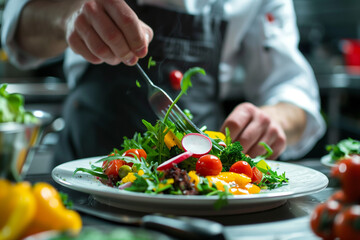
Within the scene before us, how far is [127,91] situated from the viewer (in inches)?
62.2

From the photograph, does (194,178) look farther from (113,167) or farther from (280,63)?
(280,63)

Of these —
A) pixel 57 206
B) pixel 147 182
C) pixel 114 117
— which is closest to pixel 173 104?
pixel 147 182

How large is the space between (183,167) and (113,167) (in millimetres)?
155

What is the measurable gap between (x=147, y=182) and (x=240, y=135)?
1.87 feet

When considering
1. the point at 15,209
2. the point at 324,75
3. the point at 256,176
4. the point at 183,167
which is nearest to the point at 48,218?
the point at 15,209

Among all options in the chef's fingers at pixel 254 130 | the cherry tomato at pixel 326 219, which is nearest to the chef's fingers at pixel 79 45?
the chef's fingers at pixel 254 130

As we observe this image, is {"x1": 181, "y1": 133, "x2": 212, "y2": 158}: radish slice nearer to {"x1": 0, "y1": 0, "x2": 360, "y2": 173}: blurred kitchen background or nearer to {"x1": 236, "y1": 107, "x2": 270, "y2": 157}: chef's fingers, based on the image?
{"x1": 236, "y1": 107, "x2": 270, "y2": 157}: chef's fingers

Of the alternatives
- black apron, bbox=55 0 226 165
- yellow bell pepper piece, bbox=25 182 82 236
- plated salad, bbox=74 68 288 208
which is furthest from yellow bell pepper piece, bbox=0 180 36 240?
black apron, bbox=55 0 226 165

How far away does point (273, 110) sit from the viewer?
1.83 metres

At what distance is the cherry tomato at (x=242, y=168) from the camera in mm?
977

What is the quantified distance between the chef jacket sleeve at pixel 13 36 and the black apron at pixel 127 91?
0.24 metres

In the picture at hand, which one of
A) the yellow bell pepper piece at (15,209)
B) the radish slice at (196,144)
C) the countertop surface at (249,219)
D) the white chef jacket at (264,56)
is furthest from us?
the white chef jacket at (264,56)

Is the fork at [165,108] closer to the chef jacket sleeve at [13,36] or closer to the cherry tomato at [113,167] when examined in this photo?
the cherry tomato at [113,167]

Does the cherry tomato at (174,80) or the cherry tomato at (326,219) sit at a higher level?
the cherry tomato at (326,219)
